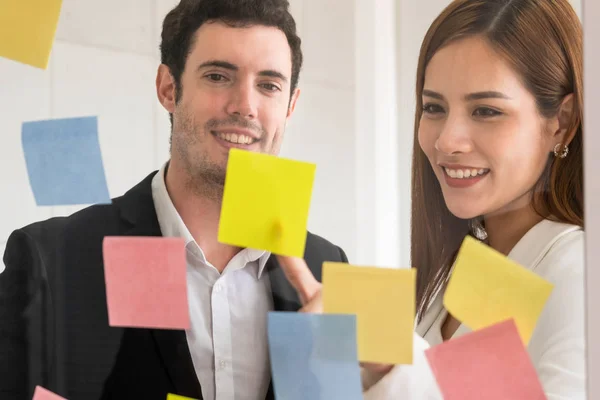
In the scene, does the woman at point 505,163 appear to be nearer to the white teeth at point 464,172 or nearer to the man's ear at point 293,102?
the white teeth at point 464,172

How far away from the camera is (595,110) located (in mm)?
875

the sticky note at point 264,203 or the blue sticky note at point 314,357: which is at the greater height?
the sticky note at point 264,203

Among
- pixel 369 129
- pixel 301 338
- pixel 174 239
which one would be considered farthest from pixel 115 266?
pixel 369 129

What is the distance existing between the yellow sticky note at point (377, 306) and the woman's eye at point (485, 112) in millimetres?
201

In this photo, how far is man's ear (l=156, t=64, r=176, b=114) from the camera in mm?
891

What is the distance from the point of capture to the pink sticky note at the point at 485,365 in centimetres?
86

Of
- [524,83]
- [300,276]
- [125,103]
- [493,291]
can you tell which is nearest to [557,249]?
[493,291]

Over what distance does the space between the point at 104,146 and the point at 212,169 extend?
129 millimetres

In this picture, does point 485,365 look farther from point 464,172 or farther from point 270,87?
point 270,87

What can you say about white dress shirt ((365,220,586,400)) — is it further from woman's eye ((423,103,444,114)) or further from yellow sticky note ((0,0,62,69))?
yellow sticky note ((0,0,62,69))

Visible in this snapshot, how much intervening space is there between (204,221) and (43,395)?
0.27 m

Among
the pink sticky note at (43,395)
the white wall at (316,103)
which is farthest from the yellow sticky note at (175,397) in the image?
the white wall at (316,103)

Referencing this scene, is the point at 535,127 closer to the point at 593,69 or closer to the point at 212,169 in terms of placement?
the point at 593,69

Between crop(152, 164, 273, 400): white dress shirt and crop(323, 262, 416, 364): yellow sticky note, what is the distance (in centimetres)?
8
